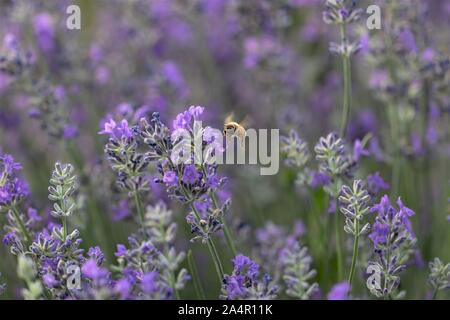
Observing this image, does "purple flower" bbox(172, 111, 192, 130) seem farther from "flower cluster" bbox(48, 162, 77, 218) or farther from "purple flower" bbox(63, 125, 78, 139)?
"purple flower" bbox(63, 125, 78, 139)

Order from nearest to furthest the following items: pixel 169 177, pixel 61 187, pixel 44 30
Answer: pixel 169 177, pixel 61 187, pixel 44 30

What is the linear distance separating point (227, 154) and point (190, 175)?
66 cm

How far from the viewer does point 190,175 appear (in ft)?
5.46

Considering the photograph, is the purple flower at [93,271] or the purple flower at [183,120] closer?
the purple flower at [93,271]

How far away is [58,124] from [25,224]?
2.47ft

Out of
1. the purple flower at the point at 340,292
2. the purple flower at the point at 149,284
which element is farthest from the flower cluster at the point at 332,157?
the purple flower at the point at 149,284

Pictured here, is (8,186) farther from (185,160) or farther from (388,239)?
(388,239)

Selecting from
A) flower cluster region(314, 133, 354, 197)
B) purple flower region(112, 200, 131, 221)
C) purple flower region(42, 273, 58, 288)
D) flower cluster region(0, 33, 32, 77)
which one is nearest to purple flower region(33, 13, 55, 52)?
flower cluster region(0, 33, 32, 77)

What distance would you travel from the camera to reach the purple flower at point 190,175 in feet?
5.43

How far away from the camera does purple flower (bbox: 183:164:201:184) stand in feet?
5.43

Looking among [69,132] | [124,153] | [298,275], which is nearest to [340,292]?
[298,275]

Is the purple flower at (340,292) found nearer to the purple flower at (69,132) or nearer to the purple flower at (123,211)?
the purple flower at (123,211)
